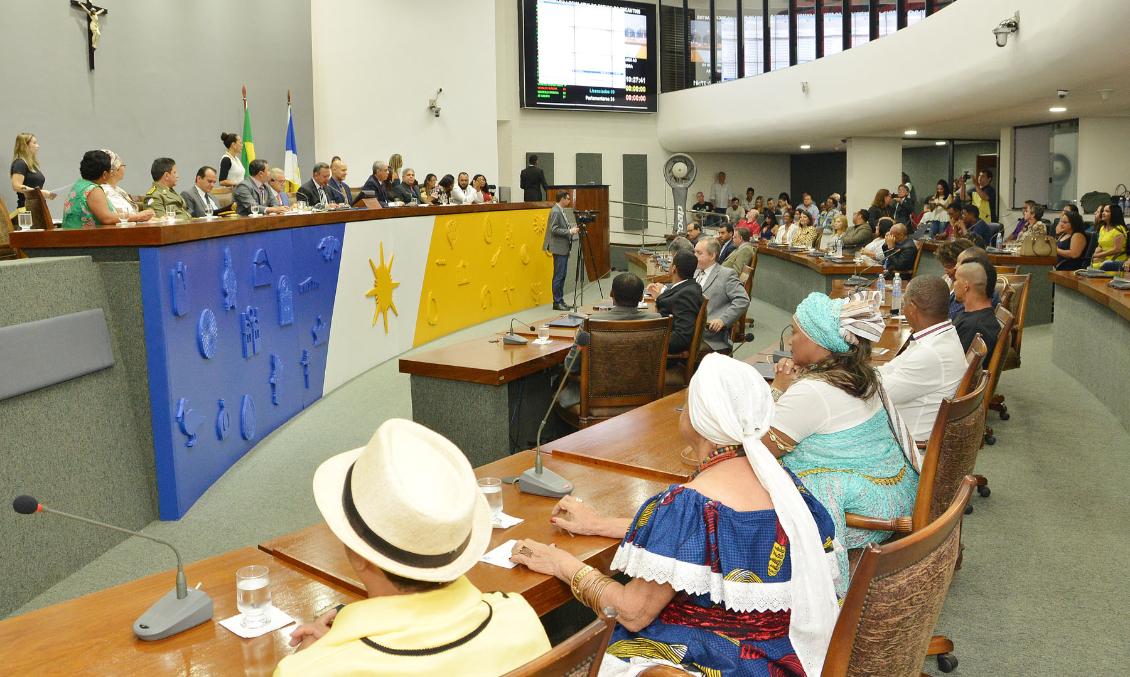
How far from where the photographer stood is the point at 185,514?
4379 millimetres

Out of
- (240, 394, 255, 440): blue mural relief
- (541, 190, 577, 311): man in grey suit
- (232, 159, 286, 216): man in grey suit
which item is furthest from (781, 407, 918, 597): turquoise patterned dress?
(541, 190, 577, 311): man in grey suit

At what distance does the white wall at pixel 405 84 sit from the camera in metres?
13.3

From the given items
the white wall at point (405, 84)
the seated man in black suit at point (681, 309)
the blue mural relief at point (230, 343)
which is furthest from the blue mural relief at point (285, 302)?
the white wall at point (405, 84)

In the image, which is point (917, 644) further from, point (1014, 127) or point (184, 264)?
point (1014, 127)

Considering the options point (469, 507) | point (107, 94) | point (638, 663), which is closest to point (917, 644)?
point (638, 663)

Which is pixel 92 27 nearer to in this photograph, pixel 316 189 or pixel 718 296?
pixel 316 189

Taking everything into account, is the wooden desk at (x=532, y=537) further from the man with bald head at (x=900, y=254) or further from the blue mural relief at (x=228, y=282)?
the man with bald head at (x=900, y=254)

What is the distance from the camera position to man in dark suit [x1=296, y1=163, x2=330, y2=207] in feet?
27.2

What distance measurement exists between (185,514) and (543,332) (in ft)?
6.52

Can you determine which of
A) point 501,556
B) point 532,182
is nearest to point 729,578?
point 501,556

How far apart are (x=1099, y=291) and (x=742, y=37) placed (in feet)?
49.8

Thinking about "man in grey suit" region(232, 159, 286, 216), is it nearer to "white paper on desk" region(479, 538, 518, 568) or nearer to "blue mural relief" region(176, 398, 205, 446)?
"blue mural relief" region(176, 398, 205, 446)

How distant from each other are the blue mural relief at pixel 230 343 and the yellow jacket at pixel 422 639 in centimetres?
321

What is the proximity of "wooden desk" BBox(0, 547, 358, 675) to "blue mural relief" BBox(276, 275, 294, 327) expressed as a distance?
13.2 ft
